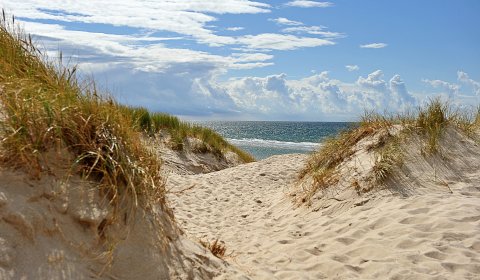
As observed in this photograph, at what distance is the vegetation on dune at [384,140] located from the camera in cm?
759

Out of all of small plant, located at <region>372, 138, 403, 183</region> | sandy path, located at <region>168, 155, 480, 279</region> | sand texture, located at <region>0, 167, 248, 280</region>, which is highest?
small plant, located at <region>372, 138, 403, 183</region>

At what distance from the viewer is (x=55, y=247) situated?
3508 mm

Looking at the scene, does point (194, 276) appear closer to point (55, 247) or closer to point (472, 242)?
point (55, 247)

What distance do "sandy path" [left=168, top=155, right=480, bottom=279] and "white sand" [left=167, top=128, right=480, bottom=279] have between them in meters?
0.01

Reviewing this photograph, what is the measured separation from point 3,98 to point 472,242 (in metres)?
5.00

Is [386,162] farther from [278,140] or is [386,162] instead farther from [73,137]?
[278,140]

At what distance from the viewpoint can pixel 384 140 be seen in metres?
8.34

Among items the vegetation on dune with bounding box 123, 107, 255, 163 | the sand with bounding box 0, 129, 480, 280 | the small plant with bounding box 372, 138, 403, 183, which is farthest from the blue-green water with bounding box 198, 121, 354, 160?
the sand with bounding box 0, 129, 480, 280

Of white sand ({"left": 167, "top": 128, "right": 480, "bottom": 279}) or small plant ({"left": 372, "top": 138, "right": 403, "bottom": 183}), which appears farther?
small plant ({"left": 372, "top": 138, "right": 403, "bottom": 183})

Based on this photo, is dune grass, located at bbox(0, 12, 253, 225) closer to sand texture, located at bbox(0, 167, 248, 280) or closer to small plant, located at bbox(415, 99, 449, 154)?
sand texture, located at bbox(0, 167, 248, 280)

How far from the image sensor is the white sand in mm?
5094

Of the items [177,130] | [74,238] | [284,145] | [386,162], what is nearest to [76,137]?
[74,238]

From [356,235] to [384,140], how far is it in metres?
2.87

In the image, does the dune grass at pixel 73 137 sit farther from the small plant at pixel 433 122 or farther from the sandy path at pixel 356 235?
the small plant at pixel 433 122
